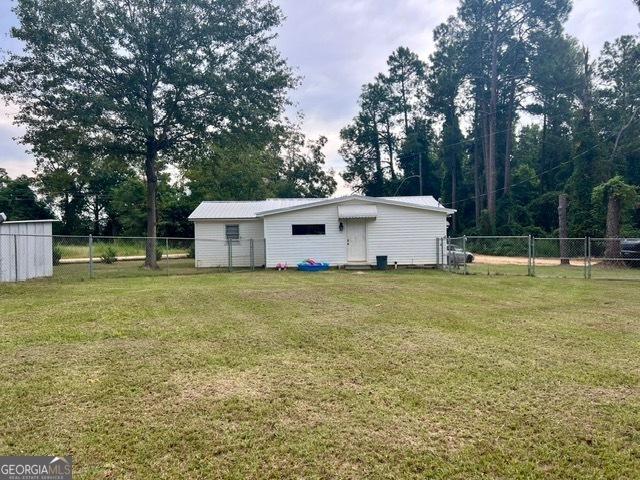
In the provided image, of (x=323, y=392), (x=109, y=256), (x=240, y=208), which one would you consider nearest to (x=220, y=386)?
(x=323, y=392)

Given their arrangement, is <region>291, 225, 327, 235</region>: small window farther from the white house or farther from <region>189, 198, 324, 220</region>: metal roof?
<region>189, 198, 324, 220</region>: metal roof

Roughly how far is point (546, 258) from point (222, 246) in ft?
44.5

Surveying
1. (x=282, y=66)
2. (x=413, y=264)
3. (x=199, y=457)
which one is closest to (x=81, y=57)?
(x=282, y=66)

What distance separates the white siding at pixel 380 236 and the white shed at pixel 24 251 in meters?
7.70

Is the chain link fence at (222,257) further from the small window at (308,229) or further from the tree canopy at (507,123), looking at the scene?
the tree canopy at (507,123)

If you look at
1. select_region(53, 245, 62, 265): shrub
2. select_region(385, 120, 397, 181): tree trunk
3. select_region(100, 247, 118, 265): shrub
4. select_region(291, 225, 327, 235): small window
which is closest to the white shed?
select_region(53, 245, 62, 265): shrub

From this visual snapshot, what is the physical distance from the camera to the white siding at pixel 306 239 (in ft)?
54.4

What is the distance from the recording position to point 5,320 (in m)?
5.85

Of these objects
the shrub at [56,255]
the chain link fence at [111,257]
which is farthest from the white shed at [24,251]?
the shrub at [56,255]

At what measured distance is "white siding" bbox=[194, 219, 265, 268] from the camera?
59.6 feet

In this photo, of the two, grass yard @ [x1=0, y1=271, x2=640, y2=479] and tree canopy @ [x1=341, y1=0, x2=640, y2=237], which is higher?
tree canopy @ [x1=341, y1=0, x2=640, y2=237]

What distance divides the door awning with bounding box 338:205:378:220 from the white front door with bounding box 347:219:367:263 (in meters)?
0.63

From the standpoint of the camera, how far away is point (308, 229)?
656 inches

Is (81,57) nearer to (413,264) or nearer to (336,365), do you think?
(413,264)
